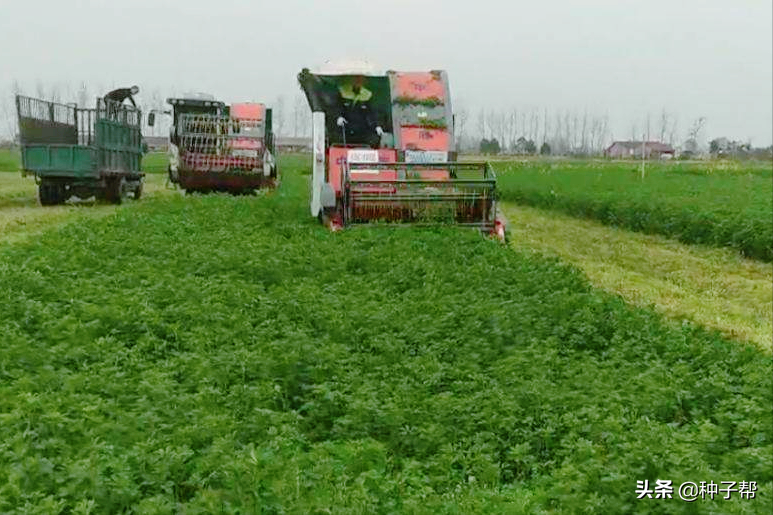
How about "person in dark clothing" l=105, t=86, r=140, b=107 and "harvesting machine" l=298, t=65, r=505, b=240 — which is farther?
"person in dark clothing" l=105, t=86, r=140, b=107

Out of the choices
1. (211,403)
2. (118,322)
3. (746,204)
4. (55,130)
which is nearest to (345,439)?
Result: (211,403)

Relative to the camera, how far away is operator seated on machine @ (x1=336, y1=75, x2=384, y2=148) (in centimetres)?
1557

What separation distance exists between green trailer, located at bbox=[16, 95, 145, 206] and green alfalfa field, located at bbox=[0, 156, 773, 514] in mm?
11313

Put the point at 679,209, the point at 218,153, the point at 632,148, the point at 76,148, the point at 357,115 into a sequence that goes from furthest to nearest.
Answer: the point at 632,148, the point at 218,153, the point at 76,148, the point at 679,209, the point at 357,115

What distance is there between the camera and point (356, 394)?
5.38 m

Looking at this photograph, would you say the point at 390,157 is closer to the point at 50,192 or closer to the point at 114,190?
the point at 114,190

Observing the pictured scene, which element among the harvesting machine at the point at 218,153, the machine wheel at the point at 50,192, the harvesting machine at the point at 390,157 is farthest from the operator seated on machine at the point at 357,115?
the machine wheel at the point at 50,192

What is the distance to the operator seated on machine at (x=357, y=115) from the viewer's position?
51.1 feet

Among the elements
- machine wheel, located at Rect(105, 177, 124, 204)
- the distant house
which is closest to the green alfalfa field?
machine wheel, located at Rect(105, 177, 124, 204)

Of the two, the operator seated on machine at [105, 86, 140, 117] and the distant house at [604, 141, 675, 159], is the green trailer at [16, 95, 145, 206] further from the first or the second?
the distant house at [604, 141, 675, 159]

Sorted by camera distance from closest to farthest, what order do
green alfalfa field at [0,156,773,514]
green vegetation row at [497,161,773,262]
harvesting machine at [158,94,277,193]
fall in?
1. green alfalfa field at [0,156,773,514]
2. green vegetation row at [497,161,773,262]
3. harvesting machine at [158,94,277,193]

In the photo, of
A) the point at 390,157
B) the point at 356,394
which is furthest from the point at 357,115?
the point at 356,394

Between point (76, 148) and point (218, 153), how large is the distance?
447 cm

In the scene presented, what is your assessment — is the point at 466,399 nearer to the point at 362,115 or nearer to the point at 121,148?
the point at 362,115
